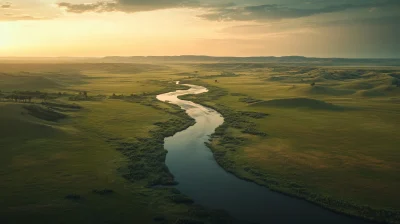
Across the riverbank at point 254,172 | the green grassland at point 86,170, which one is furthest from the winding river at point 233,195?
the green grassland at point 86,170

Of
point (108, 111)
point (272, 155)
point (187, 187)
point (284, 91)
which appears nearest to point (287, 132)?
point (272, 155)

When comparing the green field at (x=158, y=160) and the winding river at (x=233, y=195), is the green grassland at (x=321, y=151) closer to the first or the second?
the green field at (x=158, y=160)

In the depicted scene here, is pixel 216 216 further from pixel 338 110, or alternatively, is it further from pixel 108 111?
pixel 338 110

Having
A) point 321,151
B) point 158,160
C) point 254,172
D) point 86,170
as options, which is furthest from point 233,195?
point 321,151

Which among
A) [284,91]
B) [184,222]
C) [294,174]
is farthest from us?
[284,91]

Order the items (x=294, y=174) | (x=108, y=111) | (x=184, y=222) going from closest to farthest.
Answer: (x=184, y=222) < (x=294, y=174) < (x=108, y=111)

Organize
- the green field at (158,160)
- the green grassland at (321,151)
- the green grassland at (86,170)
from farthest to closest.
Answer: the green grassland at (321,151) < the green field at (158,160) < the green grassland at (86,170)

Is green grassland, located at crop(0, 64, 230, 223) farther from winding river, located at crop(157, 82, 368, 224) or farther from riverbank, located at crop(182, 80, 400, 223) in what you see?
riverbank, located at crop(182, 80, 400, 223)
